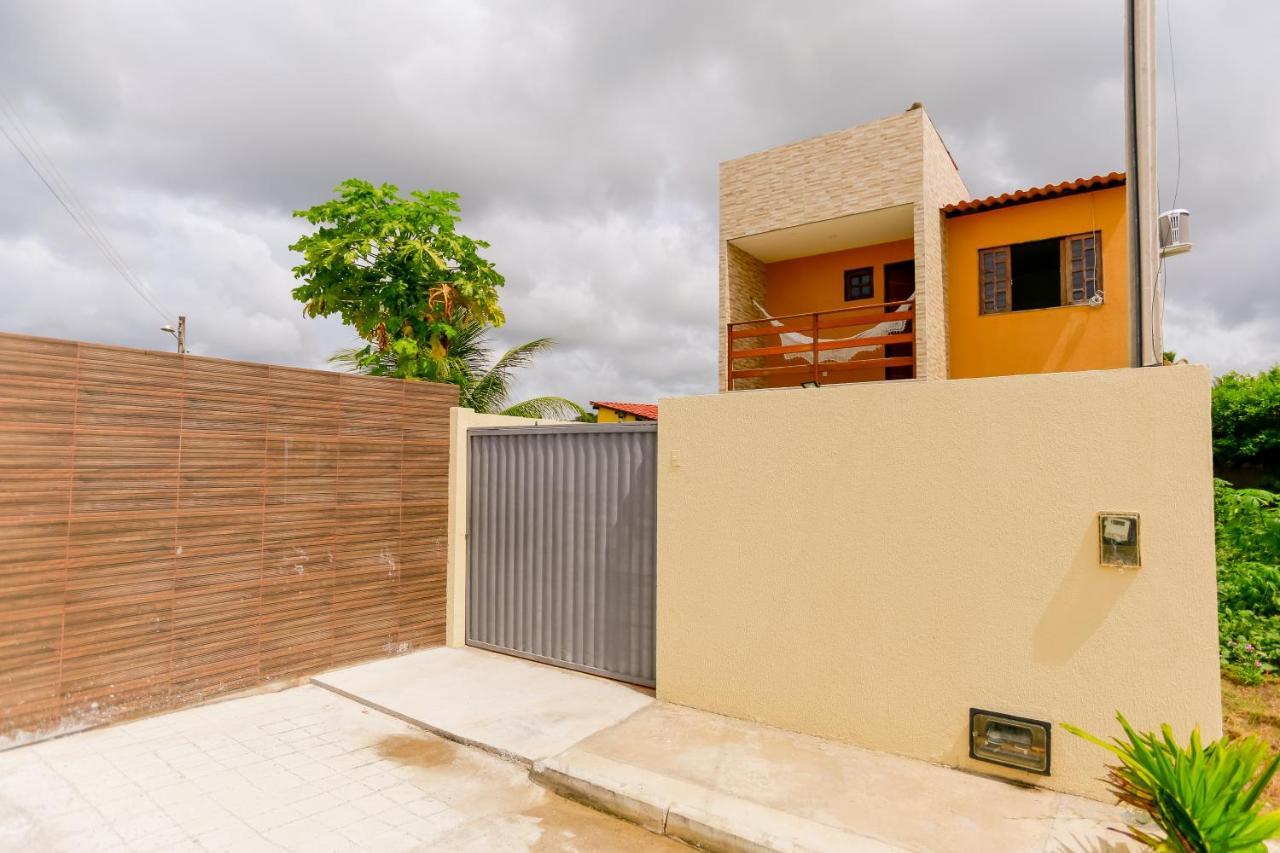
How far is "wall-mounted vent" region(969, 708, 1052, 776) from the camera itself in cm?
411

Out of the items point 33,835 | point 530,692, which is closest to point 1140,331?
point 530,692

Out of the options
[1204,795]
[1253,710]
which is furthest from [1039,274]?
[1204,795]

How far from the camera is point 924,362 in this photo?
8.28 m

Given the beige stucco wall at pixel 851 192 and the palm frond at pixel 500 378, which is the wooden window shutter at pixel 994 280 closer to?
the beige stucco wall at pixel 851 192

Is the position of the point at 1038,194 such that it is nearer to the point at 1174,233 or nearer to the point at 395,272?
the point at 1174,233

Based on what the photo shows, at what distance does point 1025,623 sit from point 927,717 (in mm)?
995

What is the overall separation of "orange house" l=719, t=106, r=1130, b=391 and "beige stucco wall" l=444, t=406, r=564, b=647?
3811mm

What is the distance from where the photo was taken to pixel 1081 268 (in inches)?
324

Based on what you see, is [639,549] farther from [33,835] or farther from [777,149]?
[777,149]

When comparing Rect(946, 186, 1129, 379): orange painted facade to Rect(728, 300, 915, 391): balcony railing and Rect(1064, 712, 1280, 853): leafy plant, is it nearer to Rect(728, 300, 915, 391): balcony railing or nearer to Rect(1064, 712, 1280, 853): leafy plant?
Rect(728, 300, 915, 391): balcony railing

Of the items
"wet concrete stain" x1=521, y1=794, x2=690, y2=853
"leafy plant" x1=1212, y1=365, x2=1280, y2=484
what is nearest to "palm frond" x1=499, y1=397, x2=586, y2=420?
"wet concrete stain" x1=521, y1=794, x2=690, y2=853

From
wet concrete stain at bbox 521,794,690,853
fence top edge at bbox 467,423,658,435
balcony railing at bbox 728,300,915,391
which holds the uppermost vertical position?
balcony railing at bbox 728,300,915,391

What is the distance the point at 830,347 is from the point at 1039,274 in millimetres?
3295

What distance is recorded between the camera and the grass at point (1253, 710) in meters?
4.77
